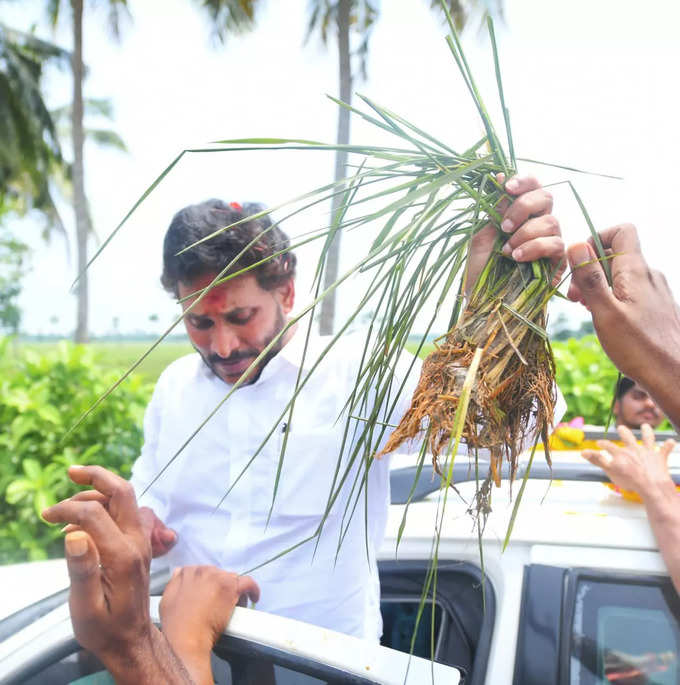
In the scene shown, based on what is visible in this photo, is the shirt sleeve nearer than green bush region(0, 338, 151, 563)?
Yes

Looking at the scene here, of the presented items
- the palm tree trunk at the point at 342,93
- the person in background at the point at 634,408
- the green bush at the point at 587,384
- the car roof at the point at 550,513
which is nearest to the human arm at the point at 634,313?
the car roof at the point at 550,513

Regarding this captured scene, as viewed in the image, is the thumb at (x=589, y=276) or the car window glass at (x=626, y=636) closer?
the thumb at (x=589, y=276)

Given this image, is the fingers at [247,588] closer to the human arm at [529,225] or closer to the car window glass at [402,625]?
the car window glass at [402,625]

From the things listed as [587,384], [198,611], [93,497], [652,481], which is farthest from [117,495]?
[587,384]

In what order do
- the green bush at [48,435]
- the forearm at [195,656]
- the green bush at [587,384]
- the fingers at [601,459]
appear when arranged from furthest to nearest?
the green bush at [587,384]
the green bush at [48,435]
the fingers at [601,459]
the forearm at [195,656]

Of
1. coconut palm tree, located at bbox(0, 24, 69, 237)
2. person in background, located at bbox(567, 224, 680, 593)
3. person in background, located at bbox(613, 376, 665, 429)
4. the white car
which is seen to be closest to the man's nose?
the white car

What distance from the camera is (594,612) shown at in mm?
1697

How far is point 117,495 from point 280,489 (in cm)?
87

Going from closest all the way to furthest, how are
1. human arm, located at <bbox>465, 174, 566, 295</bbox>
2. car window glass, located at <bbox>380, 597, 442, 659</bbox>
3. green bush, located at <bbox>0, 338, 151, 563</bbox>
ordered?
human arm, located at <bbox>465, 174, 566, 295</bbox> < car window glass, located at <bbox>380, 597, 442, 659</bbox> < green bush, located at <bbox>0, 338, 151, 563</bbox>

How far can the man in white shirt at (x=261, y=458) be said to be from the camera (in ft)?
7.11

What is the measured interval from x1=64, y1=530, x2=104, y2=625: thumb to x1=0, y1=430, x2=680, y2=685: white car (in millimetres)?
270

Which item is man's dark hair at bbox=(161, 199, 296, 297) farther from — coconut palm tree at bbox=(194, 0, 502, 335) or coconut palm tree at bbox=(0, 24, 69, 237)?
coconut palm tree at bbox=(0, 24, 69, 237)

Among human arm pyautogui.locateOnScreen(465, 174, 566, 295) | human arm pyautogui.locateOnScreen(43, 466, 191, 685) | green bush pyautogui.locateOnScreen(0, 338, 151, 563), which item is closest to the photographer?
human arm pyautogui.locateOnScreen(465, 174, 566, 295)

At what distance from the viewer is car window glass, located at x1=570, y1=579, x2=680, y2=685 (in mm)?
1630
